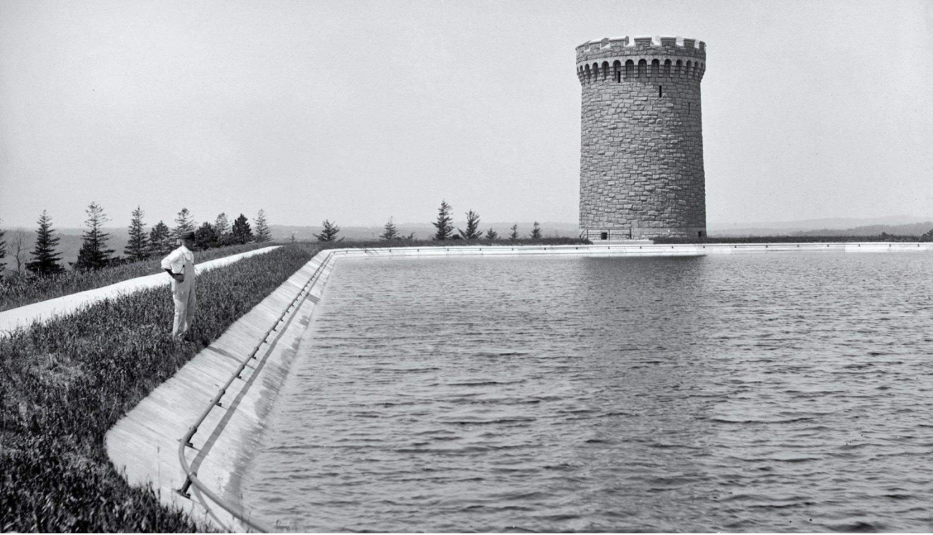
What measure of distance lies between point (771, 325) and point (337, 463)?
18136 millimetres

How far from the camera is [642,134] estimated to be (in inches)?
2847

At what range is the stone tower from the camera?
237 feet

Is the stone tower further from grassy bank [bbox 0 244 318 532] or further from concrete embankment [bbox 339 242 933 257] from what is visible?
grassy bank [bbox 0 244 318 532]

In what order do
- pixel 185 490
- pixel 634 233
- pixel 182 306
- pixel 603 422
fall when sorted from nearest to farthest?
pixel 185 490 < pixel 603 422 < pixel 182 306 < pixel 634 233

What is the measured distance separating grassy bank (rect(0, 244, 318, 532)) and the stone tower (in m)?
54.1

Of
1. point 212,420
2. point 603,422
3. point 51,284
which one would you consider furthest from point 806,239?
point 212,420

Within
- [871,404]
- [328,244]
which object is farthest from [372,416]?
[328,244]

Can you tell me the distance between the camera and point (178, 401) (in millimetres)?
13766

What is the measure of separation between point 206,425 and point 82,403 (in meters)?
1.96

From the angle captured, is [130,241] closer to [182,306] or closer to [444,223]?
[444,223]

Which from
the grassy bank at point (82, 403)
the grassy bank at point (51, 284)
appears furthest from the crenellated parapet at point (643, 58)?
the grassy bank at point (82, 403)

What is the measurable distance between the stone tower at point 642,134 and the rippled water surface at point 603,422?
137 ft

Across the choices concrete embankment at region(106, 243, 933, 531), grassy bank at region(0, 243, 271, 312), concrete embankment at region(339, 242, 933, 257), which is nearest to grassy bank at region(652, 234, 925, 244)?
concrete embankment at region(339, 242, 933, 257)

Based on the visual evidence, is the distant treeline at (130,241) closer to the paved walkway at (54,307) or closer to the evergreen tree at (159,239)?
the evergreen tree at (159,239)
